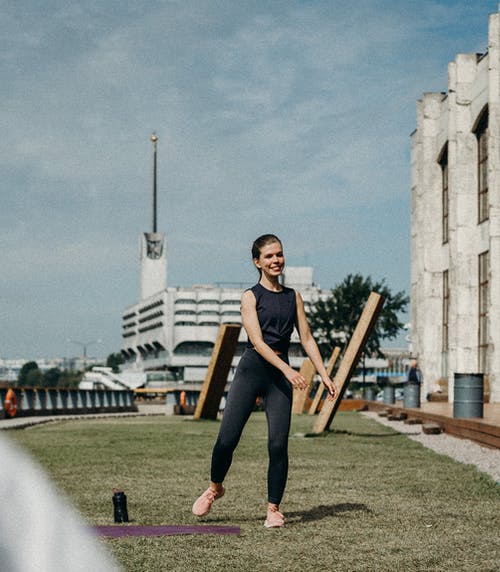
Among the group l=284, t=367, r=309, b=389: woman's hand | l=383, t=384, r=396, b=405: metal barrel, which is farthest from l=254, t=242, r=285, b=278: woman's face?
l=383, t=384, r=396, b=405: metal barrel

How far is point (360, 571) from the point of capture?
444 cm

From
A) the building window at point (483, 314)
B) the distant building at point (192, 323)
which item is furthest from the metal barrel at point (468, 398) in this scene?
the distant building at point (192, 323)

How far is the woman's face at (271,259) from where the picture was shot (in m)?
5.81

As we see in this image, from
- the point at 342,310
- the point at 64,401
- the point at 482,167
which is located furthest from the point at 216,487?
the point at 342,310

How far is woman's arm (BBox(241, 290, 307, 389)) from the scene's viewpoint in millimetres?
5543

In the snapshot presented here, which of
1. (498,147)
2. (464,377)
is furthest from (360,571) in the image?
(498,147)

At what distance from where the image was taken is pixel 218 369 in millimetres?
22469

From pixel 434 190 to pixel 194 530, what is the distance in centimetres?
4753

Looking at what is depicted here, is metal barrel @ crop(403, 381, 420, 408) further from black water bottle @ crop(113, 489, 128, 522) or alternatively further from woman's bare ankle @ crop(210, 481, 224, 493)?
→ black water bottle @ crop(113, 489, 128, 522)

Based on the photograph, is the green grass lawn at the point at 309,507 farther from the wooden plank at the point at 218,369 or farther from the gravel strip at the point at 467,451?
the wooden plank at the point at 218,369

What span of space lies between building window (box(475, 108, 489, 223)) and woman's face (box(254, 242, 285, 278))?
38601 millimetres

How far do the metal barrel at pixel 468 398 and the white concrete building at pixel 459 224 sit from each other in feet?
66.7

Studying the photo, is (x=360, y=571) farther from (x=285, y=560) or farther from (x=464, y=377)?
(x=464, y=377)

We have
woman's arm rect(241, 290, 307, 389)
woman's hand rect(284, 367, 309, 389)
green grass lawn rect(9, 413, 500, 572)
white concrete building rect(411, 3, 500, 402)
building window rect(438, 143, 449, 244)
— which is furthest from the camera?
building window rect(438, 143, 449, 244)
